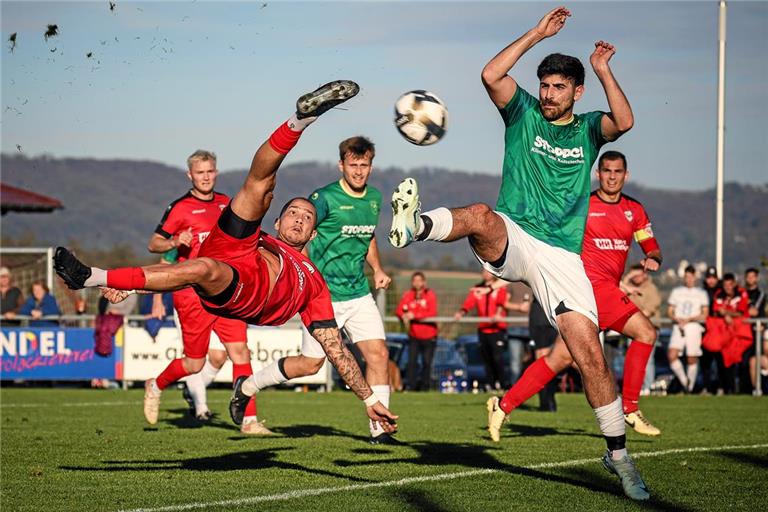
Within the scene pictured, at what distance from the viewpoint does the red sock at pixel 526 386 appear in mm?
11234

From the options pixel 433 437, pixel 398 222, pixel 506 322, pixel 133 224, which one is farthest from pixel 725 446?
pixel 133 224

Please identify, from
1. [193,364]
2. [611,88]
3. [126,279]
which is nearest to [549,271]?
[611,88]

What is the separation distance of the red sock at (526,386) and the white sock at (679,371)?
1142cm

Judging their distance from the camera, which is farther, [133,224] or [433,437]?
[133,224]

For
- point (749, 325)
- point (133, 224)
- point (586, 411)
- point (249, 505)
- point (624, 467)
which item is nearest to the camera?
point (249, 505)

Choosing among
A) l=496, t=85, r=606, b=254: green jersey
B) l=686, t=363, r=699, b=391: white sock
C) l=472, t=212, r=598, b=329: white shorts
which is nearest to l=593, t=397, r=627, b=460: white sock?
l=472, t=212, r=598, b=329: white shorts

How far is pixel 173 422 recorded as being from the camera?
46.6 ft

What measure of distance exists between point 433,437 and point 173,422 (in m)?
3.50

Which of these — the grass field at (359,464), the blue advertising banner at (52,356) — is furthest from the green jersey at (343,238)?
the blue advertising banner at (52,356)

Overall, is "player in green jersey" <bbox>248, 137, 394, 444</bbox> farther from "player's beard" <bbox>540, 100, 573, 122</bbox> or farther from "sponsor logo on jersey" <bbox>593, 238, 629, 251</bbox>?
"player's beard" <bbox>540, 100, 573, 122</bbox>

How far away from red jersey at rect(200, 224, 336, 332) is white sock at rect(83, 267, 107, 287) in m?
0.93

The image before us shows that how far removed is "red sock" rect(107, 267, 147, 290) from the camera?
7.62m

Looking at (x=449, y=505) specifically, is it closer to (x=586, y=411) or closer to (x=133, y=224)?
(x=586, y=411)

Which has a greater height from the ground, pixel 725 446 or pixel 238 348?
pixel 238 348
